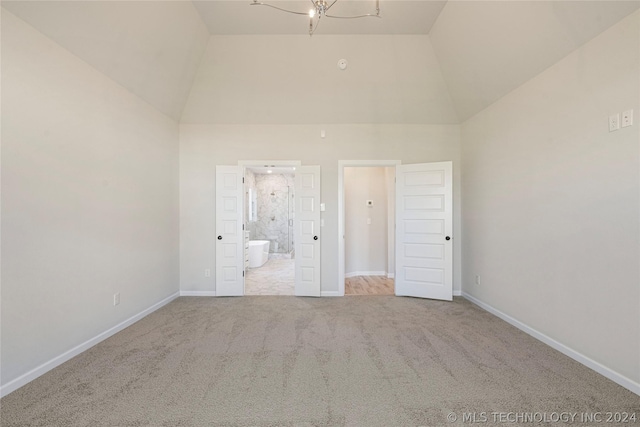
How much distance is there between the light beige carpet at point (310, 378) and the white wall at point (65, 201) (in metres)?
0.37

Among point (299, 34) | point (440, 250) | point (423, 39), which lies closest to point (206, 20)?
point (299, 34)

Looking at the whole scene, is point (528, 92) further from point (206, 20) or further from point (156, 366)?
point (156, 366)

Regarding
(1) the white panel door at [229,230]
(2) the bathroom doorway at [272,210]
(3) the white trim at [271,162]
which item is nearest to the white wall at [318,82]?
(3) the white trim at [271,162]

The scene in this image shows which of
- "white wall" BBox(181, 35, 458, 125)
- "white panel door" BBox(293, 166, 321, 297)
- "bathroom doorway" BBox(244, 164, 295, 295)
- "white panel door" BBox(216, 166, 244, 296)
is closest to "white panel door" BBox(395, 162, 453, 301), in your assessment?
"white wall" BBox(181, 35, 458, 125)

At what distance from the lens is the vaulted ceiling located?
218cm

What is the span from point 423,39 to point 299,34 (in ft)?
5.38

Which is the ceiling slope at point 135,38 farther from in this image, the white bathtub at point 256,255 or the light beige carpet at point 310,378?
the white bathtub at point 256,255

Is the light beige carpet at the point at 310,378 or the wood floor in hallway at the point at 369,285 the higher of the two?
the light beige carpet at the point at 310,378

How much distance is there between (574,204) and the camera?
93.4 inches

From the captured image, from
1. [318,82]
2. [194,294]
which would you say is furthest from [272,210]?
[318,82]

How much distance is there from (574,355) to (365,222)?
12.4 ft

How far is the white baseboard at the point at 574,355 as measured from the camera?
195cm

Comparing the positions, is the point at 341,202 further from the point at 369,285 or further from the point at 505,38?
the point at 505,38

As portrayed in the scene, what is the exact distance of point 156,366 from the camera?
2.27m
